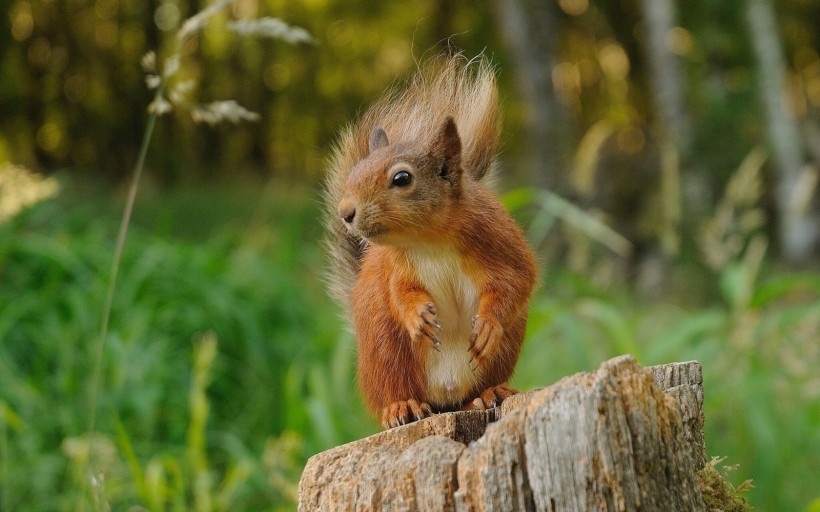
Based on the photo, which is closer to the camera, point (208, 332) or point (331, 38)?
point (208, 332)

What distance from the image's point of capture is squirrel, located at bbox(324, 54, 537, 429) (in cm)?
169

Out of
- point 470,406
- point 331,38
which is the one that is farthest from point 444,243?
point 331,38

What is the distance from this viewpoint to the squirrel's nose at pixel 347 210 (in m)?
1.67

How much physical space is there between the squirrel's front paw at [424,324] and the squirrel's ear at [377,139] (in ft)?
1.08

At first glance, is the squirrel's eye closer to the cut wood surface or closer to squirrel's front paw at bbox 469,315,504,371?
squirrel's front paw at bbox 469,315,504,371

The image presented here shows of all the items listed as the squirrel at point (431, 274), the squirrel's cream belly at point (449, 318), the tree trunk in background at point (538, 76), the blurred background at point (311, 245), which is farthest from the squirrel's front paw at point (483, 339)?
the tree trunk in background at point (538, 76)

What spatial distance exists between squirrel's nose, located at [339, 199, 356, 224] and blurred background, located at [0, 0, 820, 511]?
304mm

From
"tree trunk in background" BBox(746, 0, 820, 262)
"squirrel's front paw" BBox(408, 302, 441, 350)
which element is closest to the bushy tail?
"squirrel's front paw" BBox(408, 302, 441, 350)

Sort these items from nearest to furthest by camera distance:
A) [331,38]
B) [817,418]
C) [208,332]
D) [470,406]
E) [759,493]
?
[470,406]
[759,493]
[817,418]
[208,332]
[331,38]

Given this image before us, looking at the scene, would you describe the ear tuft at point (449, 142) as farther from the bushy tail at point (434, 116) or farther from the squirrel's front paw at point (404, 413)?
the squirrel's front paw at point (404, 413)

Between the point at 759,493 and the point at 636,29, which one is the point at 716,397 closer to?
the point at 759,493

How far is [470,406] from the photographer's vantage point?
5.69ft

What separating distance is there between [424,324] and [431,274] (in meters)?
0.13

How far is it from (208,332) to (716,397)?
216cm
